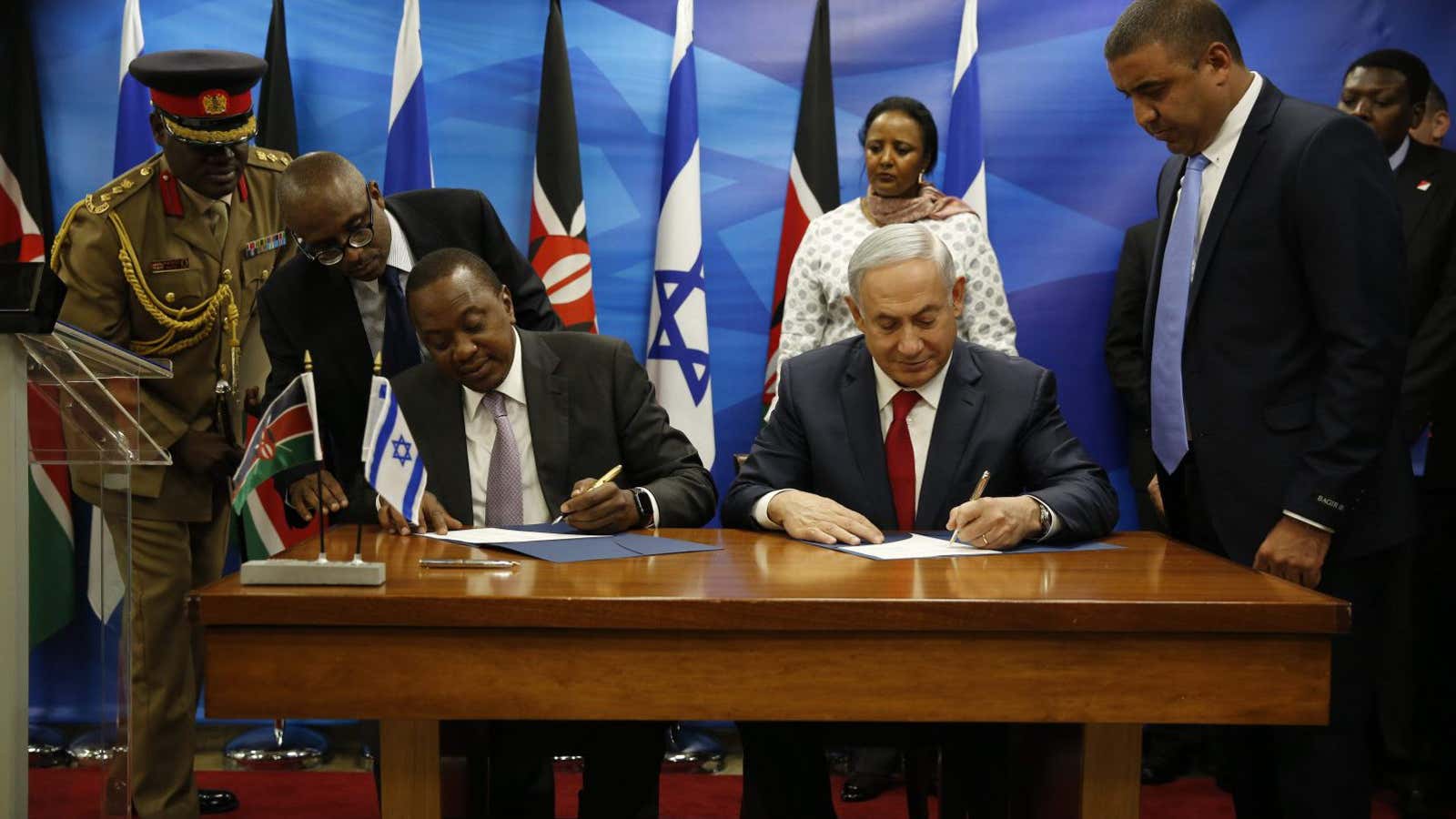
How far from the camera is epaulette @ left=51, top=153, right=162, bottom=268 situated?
3.61 m

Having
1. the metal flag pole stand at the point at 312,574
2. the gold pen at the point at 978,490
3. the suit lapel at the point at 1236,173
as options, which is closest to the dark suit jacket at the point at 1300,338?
the suit lapel at the point at 1236,173

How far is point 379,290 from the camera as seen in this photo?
3.28 meters

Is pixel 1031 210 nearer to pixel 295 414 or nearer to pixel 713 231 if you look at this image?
pixel 713 231

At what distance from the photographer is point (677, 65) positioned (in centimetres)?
457

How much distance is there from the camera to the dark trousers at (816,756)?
2469mm

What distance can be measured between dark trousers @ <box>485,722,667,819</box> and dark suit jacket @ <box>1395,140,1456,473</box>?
8.12 feet

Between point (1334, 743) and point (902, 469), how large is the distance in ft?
3.08

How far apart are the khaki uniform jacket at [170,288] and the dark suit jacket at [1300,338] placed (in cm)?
250

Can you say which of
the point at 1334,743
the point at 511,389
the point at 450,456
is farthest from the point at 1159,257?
the point at 450,456

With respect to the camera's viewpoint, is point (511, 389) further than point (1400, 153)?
No

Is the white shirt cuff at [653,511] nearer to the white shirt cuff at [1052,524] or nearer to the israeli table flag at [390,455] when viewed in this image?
the israeli table flag at [390,455]

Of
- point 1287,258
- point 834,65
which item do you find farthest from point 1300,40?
point 1287,258

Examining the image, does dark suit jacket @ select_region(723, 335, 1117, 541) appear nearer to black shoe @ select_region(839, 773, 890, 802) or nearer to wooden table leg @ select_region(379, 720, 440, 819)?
wooden table leg @ select_region(379, 720, 440, 819)

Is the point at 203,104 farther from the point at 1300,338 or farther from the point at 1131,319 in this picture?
the point at 1131,319
